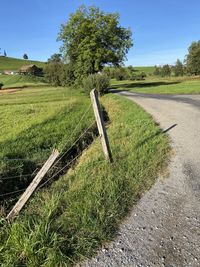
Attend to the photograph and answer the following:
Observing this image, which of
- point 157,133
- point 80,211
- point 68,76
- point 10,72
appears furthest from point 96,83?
point 10,72

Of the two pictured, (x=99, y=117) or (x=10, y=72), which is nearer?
(x=99, y=117)

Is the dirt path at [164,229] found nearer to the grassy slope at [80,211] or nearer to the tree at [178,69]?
the grassy slope at [80,211]

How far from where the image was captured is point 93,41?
3897cm

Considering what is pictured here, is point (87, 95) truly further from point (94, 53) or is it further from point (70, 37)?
point (70, 37)

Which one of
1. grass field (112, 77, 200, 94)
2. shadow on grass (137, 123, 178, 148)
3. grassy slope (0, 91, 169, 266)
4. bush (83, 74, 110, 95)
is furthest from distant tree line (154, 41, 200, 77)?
grassy slope (0, 91, 169, 266)

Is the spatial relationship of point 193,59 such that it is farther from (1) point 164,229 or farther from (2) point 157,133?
(1) point 164,229

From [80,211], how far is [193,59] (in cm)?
6999

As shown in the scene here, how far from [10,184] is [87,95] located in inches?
834

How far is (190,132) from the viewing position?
8.31 meters

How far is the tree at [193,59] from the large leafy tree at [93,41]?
29.6 metres

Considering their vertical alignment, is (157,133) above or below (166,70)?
below

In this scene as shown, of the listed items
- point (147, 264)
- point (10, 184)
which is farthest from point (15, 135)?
point (147, 264)

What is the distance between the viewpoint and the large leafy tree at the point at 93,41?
38812mm

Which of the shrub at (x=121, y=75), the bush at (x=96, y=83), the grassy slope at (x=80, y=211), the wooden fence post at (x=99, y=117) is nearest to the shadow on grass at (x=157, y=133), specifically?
the grassy slope at (x=80, y=211)
